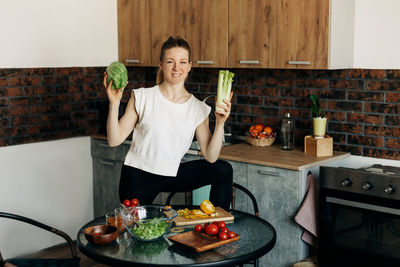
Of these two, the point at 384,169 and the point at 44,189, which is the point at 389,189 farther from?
the point at 44,189

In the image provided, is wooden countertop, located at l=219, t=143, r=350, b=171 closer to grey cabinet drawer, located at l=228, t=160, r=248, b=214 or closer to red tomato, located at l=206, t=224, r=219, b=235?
grey cabinet drawer, located at l=228, t=160, r=248, b=214

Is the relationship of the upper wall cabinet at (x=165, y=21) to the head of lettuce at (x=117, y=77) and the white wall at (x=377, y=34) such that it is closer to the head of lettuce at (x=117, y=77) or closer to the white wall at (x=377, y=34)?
the white wall at (x=377, y=34)

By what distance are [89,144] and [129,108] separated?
190 centimetres

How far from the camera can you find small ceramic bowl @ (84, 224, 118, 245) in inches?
93.1

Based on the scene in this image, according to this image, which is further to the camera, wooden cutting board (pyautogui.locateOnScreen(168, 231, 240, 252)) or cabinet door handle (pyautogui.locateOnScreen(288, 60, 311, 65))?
cabinet door handle (pyautogui.locateOnScreen(288, 60, 311, 65))

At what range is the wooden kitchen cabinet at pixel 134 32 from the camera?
16.0 feet

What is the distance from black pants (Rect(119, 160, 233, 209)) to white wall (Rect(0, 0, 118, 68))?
1.79 metres

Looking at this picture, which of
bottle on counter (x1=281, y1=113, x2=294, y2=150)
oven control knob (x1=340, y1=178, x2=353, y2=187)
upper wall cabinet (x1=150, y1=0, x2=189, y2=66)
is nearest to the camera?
oven control knob (x1=340, y1=178, x2=353, y2=187)

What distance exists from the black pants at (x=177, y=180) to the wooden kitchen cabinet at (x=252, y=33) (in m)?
1.23

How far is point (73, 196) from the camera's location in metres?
4.91

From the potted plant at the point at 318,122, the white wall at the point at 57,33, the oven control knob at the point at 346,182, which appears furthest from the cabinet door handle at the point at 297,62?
the white wall at the point at 57,33

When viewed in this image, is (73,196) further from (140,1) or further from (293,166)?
(293,166)

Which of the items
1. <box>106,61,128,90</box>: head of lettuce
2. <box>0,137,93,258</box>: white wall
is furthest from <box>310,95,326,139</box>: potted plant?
<box>0,137,93,258</box>: white wall

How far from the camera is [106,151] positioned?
485 centimetres
